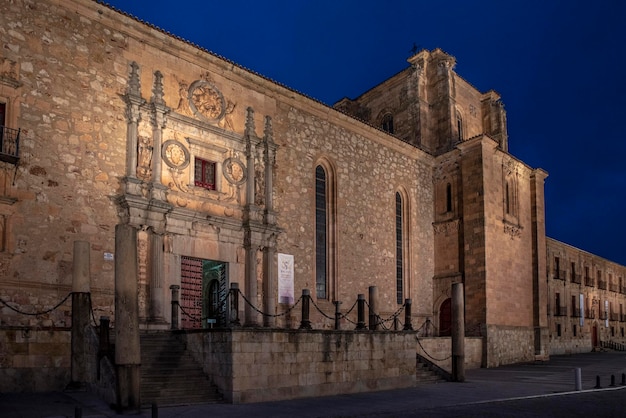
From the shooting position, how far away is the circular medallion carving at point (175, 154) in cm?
1739

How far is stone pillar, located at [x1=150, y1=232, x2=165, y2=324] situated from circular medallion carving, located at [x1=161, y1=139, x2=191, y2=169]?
2.28 m

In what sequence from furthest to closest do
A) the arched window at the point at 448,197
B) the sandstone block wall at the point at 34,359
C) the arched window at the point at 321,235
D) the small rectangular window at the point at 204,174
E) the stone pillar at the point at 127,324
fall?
the arched window at the point at 448,197, the arched window at the point at 321,235, the small rectangular window at the point at 204,174, the sandstone block wall at the point at 34,359, the stone pillar at the point at 127,324

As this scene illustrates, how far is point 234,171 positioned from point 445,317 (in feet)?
41.2

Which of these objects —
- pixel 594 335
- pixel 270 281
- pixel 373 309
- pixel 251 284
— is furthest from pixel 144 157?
pixel 594 335

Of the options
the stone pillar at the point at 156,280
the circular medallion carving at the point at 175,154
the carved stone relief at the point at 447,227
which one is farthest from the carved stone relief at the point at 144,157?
the carved stone relief at the point at 447,227

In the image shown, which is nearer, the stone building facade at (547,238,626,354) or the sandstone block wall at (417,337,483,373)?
the sandstone block wall at (417,337,483,373)

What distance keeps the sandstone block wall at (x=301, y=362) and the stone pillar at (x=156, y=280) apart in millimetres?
2662

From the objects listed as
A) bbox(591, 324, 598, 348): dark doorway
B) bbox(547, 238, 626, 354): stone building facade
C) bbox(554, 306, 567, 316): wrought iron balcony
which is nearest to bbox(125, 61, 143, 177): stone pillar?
bbox(547, 238, 626, 354): stone building facade

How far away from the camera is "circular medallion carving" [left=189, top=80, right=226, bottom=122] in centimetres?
1842

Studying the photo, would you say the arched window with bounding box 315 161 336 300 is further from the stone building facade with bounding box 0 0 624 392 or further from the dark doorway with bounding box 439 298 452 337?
the dark doorway with bounding box 439 298 452 337

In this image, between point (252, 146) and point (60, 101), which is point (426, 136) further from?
point (60, 101)

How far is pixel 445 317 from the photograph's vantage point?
86.5 ft

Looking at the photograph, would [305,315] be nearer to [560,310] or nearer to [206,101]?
[206,101]

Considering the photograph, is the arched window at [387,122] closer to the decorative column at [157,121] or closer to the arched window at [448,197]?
the arched window at [448,197]
